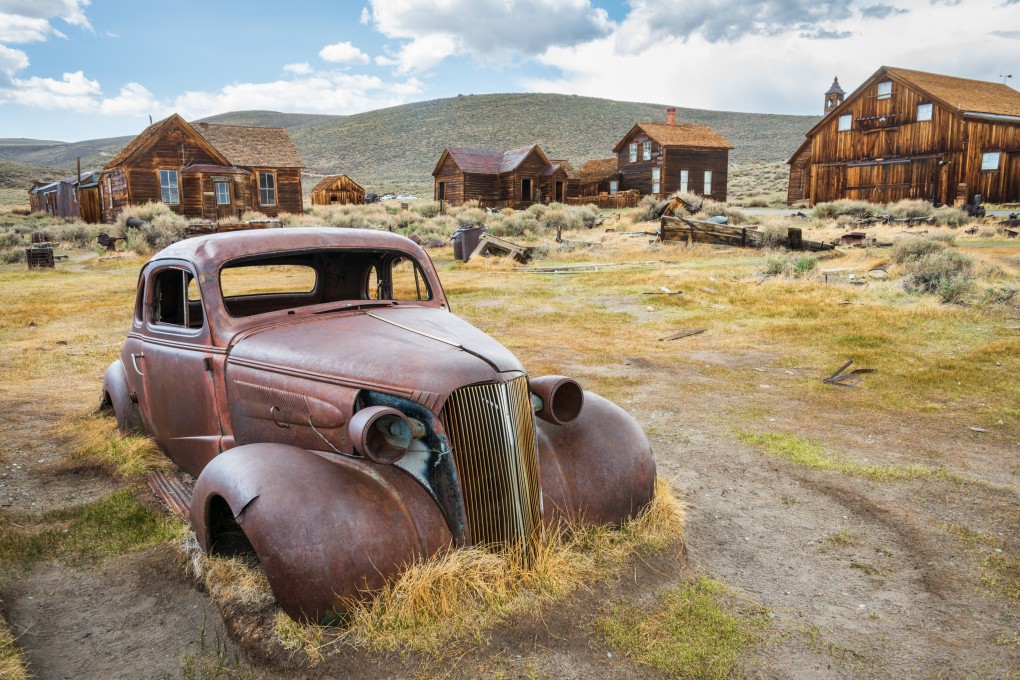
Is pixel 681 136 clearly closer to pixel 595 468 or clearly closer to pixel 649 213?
pixel 649 213

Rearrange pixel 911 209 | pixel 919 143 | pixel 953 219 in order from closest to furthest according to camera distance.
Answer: pixel 953 219, pixel 911 209, pixel 919 143

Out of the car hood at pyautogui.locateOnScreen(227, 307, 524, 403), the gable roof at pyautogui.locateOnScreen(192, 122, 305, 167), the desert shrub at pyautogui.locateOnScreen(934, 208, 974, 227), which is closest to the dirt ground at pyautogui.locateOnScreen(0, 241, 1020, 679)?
the car hood at pyautogui.locateOnScreen(227, 307, 524, 403)

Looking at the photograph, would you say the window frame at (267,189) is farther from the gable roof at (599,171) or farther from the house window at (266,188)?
the gable roof at (599,171)

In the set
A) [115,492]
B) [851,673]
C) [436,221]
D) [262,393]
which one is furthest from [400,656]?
[436,221]

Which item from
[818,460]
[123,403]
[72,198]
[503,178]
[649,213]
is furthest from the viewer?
[503,178]

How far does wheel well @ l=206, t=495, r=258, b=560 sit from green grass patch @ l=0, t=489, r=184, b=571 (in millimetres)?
690

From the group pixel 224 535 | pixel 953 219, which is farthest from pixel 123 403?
pixel 953 219

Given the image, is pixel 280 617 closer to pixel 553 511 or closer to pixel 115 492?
pixel 553 511

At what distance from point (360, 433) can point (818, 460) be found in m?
3.95

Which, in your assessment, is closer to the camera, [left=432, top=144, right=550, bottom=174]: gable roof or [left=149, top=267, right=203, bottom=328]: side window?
[left=149, top=267, right=203, bottom=328]: side window

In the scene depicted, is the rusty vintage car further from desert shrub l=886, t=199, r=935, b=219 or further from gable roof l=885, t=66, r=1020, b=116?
gable roof l=885, t=66, r=1020, b=116

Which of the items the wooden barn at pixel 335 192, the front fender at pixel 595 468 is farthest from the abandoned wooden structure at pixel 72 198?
the front fender at pixel 595 468

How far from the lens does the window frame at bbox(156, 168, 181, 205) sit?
103ft

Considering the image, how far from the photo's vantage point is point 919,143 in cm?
3288
